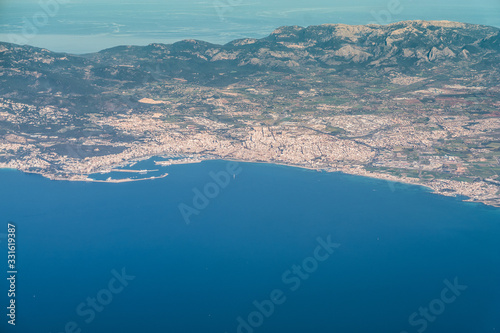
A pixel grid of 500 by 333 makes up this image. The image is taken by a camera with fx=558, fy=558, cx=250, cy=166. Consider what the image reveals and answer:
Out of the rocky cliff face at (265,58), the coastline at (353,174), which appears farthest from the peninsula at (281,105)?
the rocky cliff face at (265,58)

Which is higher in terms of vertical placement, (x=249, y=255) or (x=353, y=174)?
(x=353, y=174)

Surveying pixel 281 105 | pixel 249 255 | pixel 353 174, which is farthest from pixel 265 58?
pixel 249 255

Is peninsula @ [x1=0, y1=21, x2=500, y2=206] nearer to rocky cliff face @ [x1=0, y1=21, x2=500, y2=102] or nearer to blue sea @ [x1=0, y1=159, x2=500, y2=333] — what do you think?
rocky cliff face @ [x1=0, y1=21, x2=500, y2=102]

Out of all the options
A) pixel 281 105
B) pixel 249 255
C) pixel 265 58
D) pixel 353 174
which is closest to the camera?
pixel 249 255

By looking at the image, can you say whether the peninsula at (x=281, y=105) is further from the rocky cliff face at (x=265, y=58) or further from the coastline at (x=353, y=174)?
the rocky cliff face at (x=265, y=58)

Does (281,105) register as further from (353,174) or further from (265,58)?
(265,58)

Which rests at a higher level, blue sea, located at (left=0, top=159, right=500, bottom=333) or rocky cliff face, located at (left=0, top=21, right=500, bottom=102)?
rocky cliff face, located at (left=0, top=21, right=500, bottom=102)

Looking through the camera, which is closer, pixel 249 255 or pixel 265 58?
pixel 249 255

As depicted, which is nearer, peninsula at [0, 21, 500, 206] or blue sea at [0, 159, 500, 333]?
blue sea at [0, 159, 500, 333]

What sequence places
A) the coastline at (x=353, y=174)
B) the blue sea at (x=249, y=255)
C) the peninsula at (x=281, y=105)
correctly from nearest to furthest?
the blue sea at (x=249, y=255) → the coastline at (x=353, y=174) → the peninsula at (x=281, y=105)

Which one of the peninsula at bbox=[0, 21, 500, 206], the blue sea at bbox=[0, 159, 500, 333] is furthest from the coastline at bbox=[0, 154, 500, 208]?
the blue sea at bbox=[0, 159, 500, 333]
